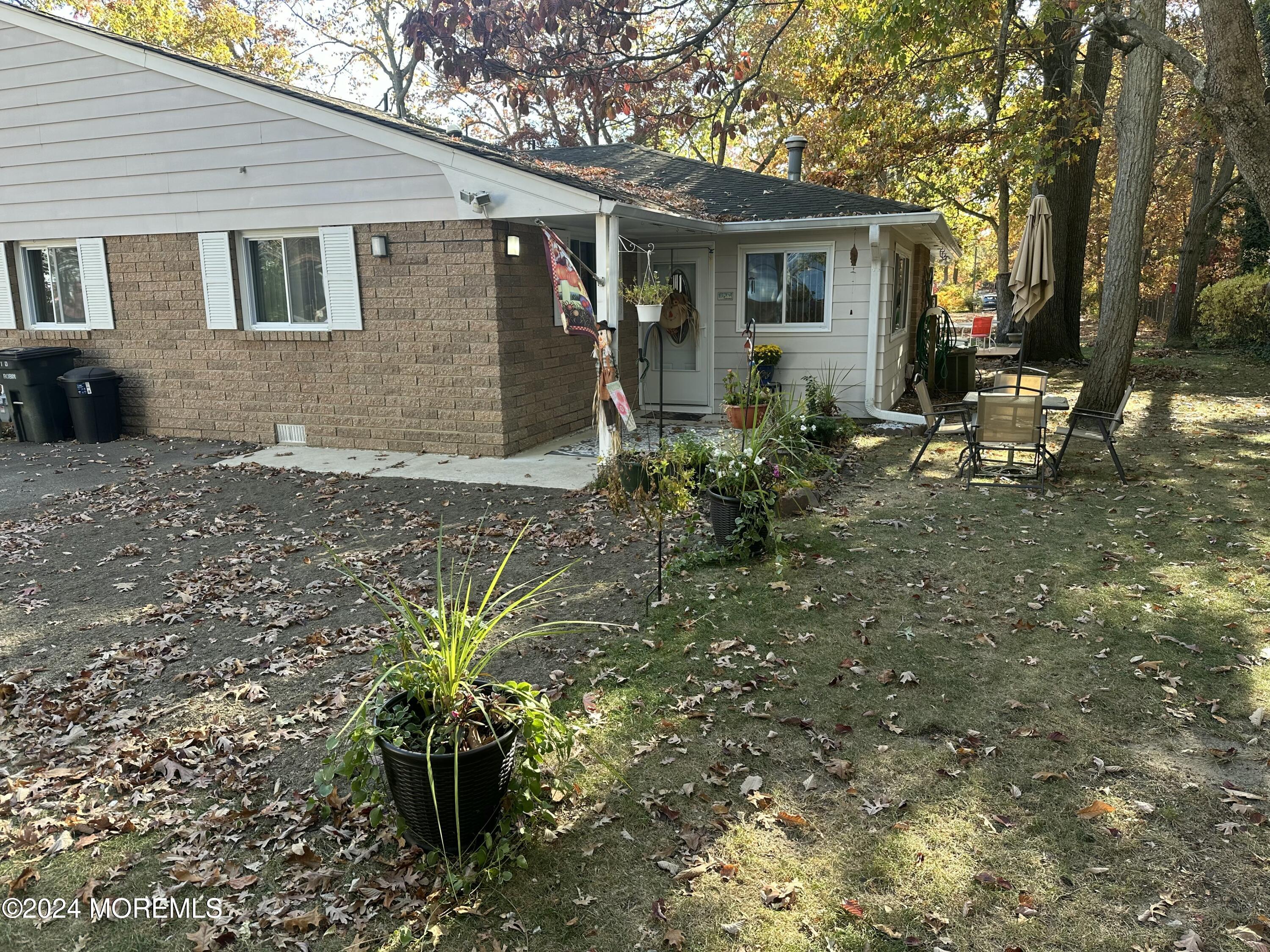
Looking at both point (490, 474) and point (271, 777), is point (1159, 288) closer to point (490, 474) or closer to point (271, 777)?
point (490, 474)

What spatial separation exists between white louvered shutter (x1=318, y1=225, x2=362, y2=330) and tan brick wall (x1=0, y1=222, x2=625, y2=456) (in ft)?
0.35

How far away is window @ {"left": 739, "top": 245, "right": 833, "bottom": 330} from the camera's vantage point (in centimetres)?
1224

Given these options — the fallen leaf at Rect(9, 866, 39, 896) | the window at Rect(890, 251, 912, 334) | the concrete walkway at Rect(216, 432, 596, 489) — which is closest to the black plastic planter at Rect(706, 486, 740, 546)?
the concrete walkway at Rect(216, 432, 596, 489)

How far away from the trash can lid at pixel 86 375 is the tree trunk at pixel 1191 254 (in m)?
22.9

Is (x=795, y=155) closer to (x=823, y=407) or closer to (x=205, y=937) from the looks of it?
(x=823, y=407)

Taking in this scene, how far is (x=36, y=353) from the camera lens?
10922mm

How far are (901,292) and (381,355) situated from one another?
870 centimetres

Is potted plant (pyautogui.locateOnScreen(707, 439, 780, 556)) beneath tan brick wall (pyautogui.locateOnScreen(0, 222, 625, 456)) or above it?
beneath

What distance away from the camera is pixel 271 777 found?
3.63 meters

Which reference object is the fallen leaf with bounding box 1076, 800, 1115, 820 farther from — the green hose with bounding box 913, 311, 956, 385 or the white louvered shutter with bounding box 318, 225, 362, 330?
the green hose with bounding box 913, 311, 956, 385

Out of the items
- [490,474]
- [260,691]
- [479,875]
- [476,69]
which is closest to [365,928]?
[479,875]

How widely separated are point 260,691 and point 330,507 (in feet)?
12.4

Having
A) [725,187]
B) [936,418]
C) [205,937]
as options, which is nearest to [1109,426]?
[936,418]

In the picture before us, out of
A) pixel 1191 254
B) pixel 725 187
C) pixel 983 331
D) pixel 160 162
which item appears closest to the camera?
pixel 160 162
